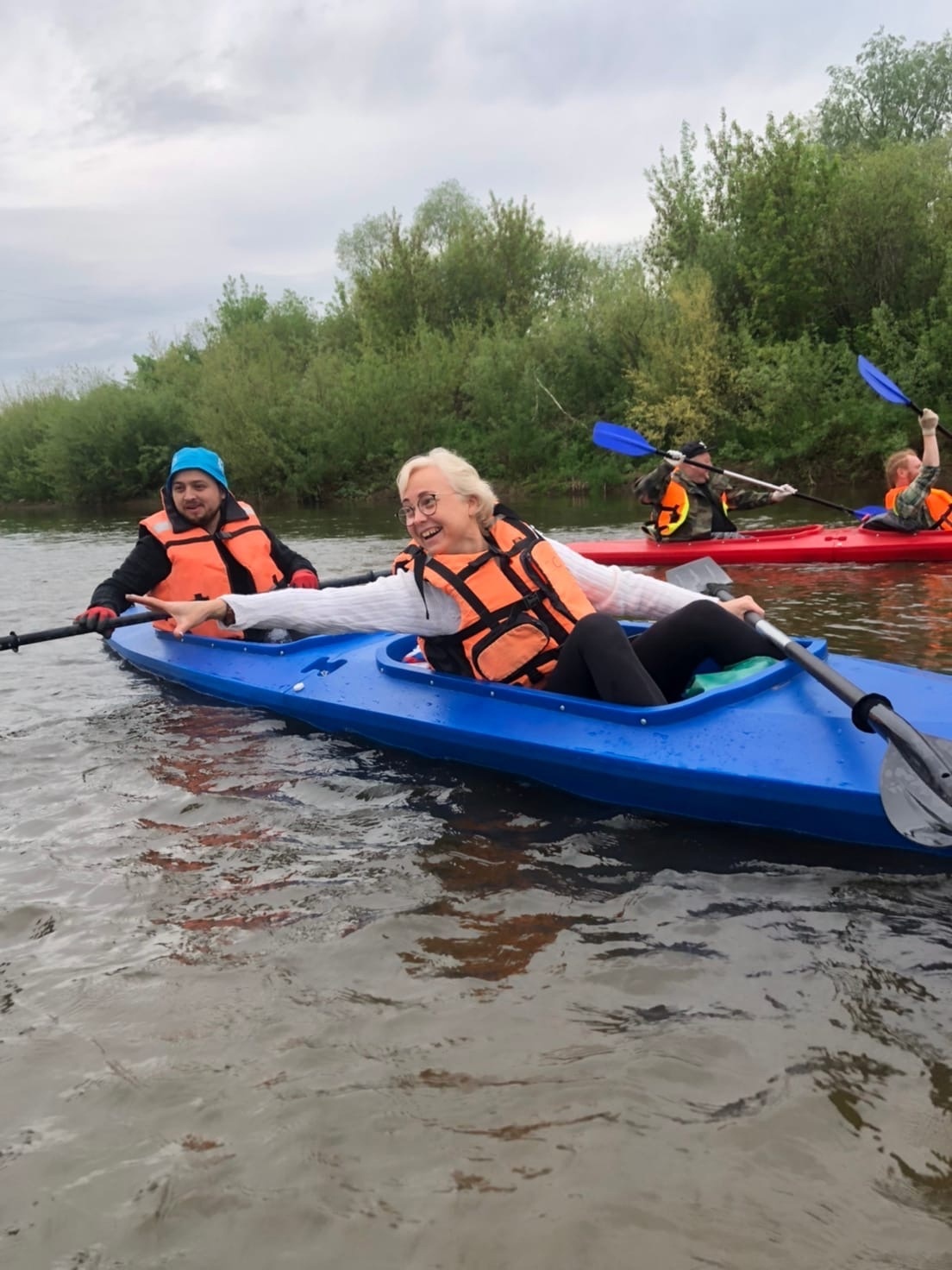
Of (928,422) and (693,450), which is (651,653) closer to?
(928,422)

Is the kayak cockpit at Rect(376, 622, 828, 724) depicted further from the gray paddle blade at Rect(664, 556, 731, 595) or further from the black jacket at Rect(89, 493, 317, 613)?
the black jacket at Rect(89, 493, 317, 613)

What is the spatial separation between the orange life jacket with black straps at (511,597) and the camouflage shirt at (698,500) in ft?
16.6

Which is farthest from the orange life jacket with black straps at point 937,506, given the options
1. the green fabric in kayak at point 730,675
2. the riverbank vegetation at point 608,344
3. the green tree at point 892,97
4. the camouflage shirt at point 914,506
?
the green tree at point 892,97

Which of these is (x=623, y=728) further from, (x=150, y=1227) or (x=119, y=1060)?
(x=150, y=1227)

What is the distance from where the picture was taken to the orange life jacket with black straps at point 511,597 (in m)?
3.40

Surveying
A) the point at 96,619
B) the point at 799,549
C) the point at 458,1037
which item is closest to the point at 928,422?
the point at 799,549

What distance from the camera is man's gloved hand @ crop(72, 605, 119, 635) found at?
188 inches

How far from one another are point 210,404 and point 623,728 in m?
26.2

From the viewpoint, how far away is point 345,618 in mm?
3613

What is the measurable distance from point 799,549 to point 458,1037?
21.8 feet

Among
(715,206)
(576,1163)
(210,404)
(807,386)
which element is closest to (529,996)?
(576,1163)

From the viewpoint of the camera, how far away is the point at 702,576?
458 centimetres

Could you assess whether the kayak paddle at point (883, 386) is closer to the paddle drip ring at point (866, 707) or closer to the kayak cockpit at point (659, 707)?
the kayak cockpit at point (659, 707)

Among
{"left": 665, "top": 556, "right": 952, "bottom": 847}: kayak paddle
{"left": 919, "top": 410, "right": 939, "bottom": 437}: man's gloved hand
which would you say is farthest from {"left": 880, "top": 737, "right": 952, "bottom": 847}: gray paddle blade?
{"left": 919, "top": 410, "right": 939, "bottom": 437}: man's gloved hand
